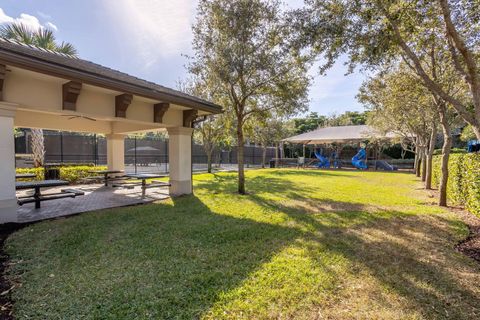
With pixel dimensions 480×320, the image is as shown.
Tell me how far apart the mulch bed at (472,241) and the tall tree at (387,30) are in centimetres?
203

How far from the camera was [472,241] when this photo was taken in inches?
183

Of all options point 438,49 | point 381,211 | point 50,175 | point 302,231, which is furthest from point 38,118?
point 438,49

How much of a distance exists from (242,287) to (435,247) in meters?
3.73

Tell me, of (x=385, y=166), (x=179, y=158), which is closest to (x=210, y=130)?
(x=179, y=158)

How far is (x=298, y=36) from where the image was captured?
19.6 feet

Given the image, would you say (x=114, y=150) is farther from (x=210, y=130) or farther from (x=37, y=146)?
(x=210, y=130)

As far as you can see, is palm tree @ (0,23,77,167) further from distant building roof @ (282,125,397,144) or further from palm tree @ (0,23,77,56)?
distant building roof @ (282,125,397,144)

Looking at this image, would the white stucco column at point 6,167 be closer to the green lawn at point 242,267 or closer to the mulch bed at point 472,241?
the green lawn at point 242,267

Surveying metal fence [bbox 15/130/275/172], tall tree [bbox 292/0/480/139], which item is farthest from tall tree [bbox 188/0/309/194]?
metal fence [bbox 15/130/275/172]

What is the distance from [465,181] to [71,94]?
35.3 feet

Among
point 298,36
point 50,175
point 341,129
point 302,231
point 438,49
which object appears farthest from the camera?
point 341,129

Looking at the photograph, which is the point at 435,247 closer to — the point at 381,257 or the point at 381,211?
the point at 381,257

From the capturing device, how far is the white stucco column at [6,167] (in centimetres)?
498

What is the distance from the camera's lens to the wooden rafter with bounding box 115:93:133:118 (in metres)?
6.68
